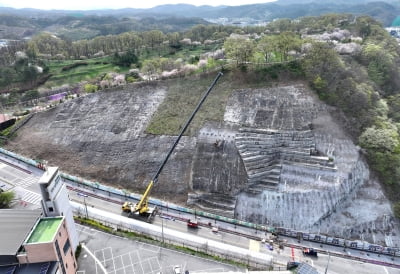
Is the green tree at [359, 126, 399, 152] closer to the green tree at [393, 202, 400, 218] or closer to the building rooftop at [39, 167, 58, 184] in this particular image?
the green tree at [393, 202, 400, 218]

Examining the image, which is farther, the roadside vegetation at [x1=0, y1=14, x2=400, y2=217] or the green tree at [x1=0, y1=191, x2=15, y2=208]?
the roadside vegetation at [x1=0, y1=14, x2=400, y2=217]

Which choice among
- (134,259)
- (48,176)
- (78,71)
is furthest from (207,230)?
(78,71)

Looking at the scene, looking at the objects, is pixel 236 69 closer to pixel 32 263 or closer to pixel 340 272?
pixel 340 272

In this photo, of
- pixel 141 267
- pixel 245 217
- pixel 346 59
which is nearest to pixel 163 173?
pixel 245 217

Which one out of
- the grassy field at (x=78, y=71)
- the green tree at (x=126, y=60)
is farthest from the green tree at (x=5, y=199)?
the green tree at (x=126, y=60)

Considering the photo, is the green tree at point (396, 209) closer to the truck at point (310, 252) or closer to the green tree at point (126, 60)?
the truck at point (310, 252)

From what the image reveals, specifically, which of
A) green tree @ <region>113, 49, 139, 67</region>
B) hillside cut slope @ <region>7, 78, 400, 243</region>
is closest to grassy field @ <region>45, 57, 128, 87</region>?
green tree @ <region>113, 49, 139, 67</region>
